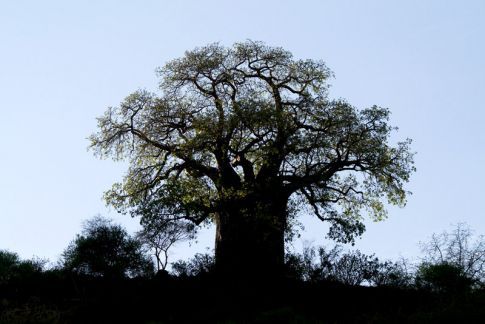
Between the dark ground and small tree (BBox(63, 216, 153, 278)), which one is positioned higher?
small tree (BBox(63, 216, 153, 278))

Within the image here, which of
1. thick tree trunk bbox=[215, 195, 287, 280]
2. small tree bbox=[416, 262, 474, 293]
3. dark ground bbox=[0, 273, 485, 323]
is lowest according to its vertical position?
dark ground bbox=[0, 273, 485, 323]

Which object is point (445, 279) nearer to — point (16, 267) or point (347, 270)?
point (347, 270)

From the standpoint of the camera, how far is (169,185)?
28.5 meters

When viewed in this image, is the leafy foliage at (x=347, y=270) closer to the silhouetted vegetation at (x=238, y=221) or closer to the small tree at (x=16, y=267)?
the silhouetted vegetation at (x=238, y=221)

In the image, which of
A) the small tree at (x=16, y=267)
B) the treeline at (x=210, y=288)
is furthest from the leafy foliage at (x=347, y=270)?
the small tree at (x=16, y=267)

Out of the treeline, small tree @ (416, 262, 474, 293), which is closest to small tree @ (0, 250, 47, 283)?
the treeline

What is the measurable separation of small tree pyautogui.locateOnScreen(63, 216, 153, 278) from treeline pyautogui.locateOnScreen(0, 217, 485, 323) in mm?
43

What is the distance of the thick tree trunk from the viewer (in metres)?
25.7

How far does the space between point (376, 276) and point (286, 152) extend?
23.5 feet

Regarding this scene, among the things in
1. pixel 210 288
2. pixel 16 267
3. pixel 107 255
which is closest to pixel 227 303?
pixel 210 288

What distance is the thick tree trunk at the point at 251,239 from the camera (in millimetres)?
25703

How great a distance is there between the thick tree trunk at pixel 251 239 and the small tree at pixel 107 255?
354cm

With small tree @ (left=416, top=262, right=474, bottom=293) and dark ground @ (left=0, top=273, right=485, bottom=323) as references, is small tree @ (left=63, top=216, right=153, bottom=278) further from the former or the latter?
small tree @ (left=416, top=262, right=474, bottom=293)

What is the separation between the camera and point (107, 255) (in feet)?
89.9
